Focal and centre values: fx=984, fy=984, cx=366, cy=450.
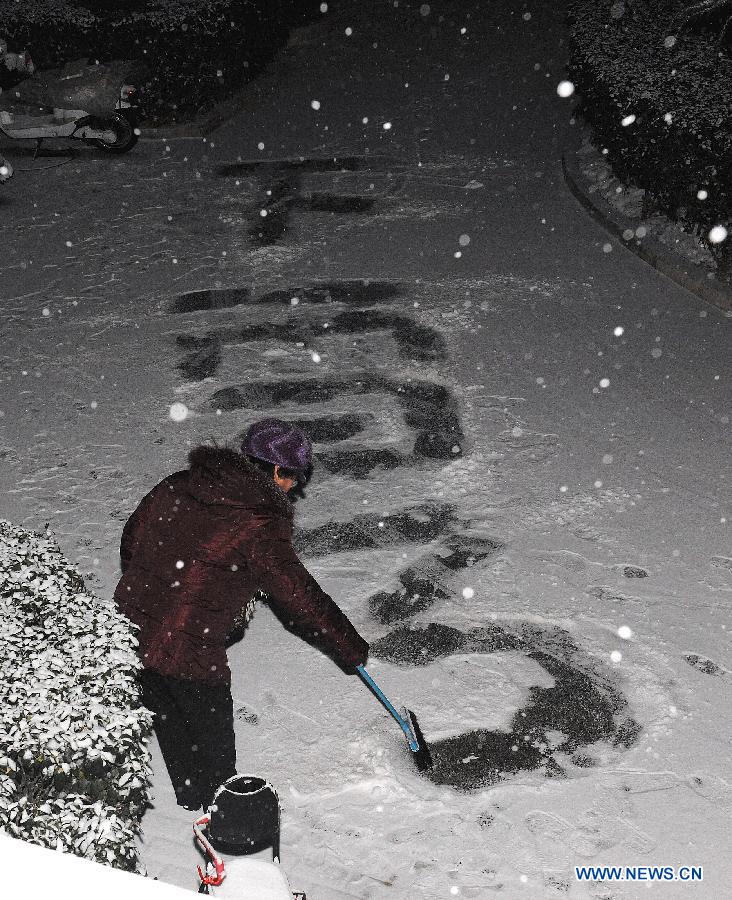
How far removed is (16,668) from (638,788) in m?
2.39

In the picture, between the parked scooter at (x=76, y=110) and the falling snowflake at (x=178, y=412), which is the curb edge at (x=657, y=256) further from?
the parked scooter at (x=76, y=110)

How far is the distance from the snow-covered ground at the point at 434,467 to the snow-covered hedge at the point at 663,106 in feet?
2.19

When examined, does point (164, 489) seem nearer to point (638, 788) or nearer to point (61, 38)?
point (638, 788)

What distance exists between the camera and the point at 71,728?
113 inches

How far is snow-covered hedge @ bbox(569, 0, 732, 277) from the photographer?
316 inches

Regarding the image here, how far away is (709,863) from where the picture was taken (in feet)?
11.6

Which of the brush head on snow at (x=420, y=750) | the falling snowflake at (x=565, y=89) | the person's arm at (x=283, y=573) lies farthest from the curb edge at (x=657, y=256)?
the person's arm at (x=283, y=573)

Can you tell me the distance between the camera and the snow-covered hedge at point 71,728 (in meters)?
2.68

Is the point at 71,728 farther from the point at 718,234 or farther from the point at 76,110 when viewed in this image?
the point at 76,110

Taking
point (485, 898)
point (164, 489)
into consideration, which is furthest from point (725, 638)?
point (164, 489)

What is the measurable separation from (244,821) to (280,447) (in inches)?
47.9

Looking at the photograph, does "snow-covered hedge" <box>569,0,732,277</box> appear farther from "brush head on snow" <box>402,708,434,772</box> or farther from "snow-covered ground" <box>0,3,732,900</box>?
"brush head on snow" <box>402,708,434,772</box>
